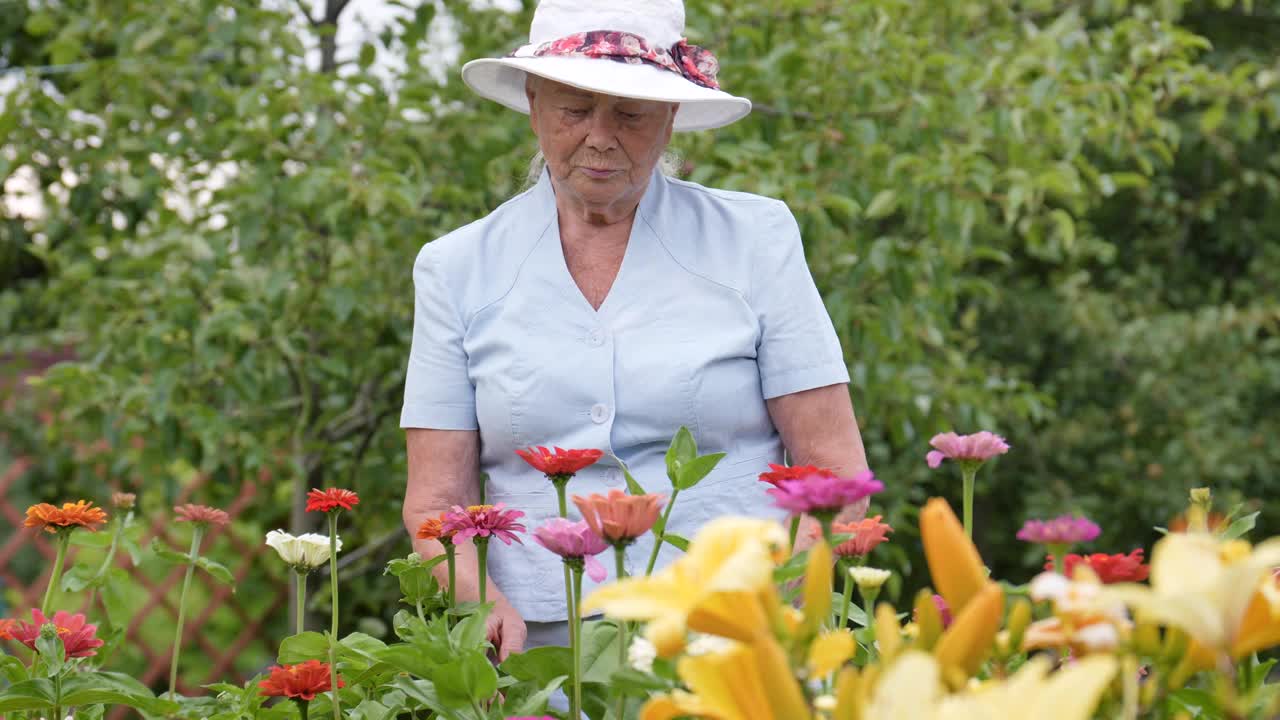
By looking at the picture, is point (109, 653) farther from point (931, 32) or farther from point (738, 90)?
point (931, 32)

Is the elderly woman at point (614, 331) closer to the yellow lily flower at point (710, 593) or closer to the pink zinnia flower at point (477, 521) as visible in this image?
the pink zinnia flower at point (477, 521)

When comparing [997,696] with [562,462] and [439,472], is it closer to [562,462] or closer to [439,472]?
[562,462]

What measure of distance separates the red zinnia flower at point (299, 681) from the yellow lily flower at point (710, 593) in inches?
21.2

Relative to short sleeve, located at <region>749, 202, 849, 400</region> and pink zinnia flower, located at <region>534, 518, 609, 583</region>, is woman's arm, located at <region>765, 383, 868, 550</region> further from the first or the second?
pink zinnia flower, located at <region>534, 518, 609, 583</region>

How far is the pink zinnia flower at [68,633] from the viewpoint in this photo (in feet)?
3.76

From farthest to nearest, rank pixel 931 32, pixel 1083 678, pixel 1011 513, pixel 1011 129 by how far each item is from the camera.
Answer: pixel 1011 513 → pixel 931 32 → pixel 1011 129 → pixel 1083 678

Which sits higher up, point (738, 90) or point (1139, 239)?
point (738, 90)

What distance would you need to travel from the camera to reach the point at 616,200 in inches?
66.6

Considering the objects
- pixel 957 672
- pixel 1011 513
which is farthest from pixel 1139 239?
pixel 957 672

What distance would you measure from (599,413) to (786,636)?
104cm

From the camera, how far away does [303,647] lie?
3.64ft

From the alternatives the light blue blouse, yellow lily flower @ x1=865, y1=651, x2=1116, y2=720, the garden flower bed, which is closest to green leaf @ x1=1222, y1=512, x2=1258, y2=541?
the garden flower bed

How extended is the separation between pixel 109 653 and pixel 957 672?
1.06 m

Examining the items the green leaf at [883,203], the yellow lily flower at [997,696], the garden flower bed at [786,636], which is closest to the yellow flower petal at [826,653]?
the garden flower bed at [786,636]
